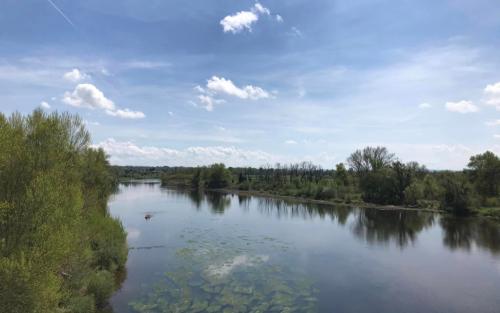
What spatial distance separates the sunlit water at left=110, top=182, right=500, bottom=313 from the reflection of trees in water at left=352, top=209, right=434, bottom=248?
0.18 meters

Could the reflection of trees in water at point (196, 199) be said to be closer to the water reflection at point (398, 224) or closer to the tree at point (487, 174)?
Result: the water reflection at point (398, 224)

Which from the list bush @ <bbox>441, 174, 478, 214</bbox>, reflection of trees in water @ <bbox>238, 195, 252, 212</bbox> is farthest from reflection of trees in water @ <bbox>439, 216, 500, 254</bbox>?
reflection of trees in water @ <bbox>238, 195, 252, 212</bbox>

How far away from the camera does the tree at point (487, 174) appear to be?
4669 centimetres

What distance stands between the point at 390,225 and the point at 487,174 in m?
20.5

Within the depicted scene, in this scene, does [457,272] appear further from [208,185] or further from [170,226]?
[208,185]

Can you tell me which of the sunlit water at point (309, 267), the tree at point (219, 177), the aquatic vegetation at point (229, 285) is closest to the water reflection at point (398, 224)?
the sunlit water at point (309, 267)

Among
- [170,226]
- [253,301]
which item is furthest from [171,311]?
[170,226]

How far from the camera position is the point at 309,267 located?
20562 mm

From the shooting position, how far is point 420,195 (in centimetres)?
5291

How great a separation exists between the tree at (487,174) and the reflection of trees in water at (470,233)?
913 cm

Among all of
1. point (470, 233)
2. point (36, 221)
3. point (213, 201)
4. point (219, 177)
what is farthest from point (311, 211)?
point (219, 177)

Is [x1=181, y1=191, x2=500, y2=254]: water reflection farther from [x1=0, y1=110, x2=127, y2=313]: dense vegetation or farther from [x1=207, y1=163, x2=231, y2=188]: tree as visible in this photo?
[x1=207, y1=163, x2=231, y2=188]: tree

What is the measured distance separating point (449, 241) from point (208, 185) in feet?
241

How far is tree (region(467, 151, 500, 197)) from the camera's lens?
153ft
